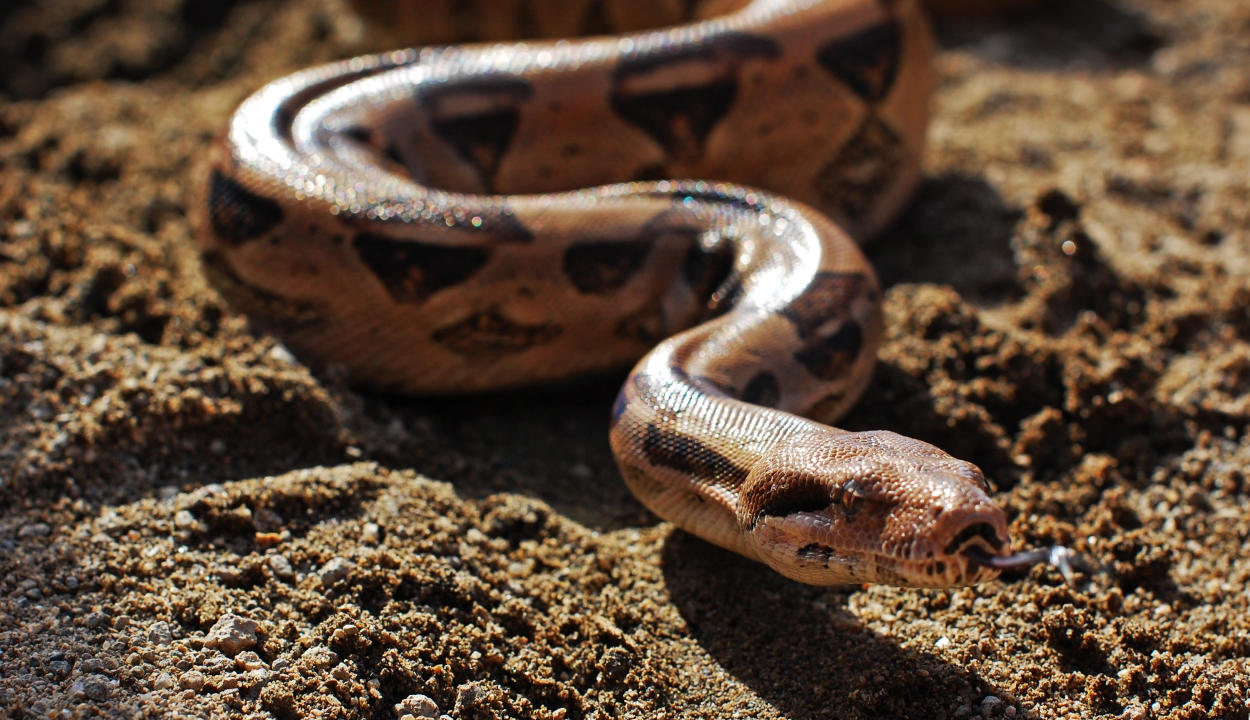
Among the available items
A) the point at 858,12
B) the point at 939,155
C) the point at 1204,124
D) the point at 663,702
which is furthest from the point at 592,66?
the point at 1204,124

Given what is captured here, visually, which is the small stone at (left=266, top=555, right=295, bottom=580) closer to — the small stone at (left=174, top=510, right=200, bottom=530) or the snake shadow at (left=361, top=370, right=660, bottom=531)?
the small stone at (left=174, top=510, right=200, bottom=530)

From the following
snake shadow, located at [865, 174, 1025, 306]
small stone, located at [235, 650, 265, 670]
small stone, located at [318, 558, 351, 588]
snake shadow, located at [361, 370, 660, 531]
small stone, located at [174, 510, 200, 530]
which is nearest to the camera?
small stone, located at [235, 650, 265, 670]

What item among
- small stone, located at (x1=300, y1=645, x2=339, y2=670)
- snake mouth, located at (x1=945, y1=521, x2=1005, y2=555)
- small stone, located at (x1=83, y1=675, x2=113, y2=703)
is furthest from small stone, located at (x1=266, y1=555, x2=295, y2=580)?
snake mouth, located at (x1=945, y1=521, x2=1005, y2=555)

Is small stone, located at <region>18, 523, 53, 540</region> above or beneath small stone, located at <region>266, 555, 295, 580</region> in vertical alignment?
above

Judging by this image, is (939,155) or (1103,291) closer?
(1103,291)

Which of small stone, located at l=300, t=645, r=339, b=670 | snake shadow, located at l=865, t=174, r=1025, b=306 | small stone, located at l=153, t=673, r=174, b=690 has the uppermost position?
small stone, located at l=153, t=673, r=174, b=690

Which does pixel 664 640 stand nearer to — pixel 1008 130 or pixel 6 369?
pixel 6 369

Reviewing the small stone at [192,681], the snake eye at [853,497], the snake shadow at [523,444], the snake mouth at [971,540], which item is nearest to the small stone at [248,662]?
the small stone at [192,681]
